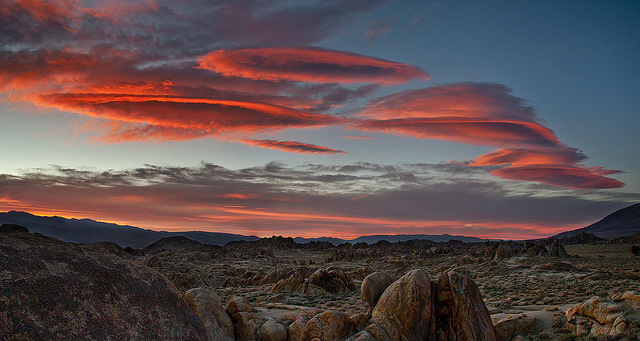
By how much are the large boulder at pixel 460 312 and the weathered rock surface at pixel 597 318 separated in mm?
4042

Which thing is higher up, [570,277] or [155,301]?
[155,301]

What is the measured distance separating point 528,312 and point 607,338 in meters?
4.90

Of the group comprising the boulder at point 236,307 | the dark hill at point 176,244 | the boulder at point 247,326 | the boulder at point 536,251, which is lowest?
the dark hill at point 176,244

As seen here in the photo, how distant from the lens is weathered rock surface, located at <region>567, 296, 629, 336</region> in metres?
14.1

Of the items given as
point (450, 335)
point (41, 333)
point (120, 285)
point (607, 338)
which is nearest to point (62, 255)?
point (120, 285)

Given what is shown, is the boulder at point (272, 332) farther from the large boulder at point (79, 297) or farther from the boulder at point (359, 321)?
the large boulder at point (79, 297)

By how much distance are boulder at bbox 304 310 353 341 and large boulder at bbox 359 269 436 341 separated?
94 cm

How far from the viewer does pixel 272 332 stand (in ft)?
49.0

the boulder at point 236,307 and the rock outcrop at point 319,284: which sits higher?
the boulder at point 236,307

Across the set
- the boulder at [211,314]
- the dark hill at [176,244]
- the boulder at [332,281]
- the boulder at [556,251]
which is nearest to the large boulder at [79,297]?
the boulder at [211,314]

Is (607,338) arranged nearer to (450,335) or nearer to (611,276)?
(450,335)

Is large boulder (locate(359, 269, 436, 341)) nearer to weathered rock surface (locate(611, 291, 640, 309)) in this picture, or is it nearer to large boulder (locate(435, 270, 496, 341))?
large boulder (locate(435, 270, 496, 341))

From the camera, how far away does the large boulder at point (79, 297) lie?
232 inches

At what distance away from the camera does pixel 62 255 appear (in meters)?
7.21
